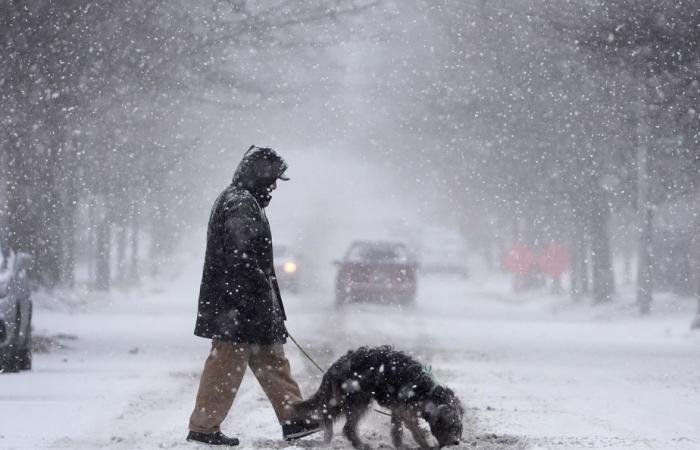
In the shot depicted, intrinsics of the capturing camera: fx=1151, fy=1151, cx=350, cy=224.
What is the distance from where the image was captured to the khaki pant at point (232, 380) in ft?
23.1

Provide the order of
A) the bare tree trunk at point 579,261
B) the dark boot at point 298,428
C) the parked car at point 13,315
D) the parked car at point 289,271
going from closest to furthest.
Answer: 1. the dark boot at point 298,428
2. the parked car at point 13,315
3. the parked car at point 289,271
4. the bare tree trunk at point 579,261

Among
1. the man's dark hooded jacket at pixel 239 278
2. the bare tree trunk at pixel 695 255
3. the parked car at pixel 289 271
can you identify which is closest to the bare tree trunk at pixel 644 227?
the bare tree trunk at pixel 695 255

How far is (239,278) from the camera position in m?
7.09

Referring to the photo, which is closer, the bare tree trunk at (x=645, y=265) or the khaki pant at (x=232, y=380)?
the khaki pant at (x=232, y=380)

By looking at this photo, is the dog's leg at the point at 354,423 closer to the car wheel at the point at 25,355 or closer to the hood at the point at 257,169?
the hood at the point at 257,169

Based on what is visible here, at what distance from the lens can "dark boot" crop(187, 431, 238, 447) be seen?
6.99m

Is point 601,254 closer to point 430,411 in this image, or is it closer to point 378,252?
point 378,252

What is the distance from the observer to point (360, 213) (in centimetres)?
8212

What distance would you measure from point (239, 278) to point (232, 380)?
63cm

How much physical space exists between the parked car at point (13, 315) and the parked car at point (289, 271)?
1704 cm

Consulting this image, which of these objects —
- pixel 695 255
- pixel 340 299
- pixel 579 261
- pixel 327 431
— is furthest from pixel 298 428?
pixel 579 261

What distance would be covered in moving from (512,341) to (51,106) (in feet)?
27.1

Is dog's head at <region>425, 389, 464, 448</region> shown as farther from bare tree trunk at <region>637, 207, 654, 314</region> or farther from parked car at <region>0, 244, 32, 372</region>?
bare tree trunk at <region>637, 207, 654, 314</region>

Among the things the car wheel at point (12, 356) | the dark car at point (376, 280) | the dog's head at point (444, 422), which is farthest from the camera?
the dark car at point (376, 280)
